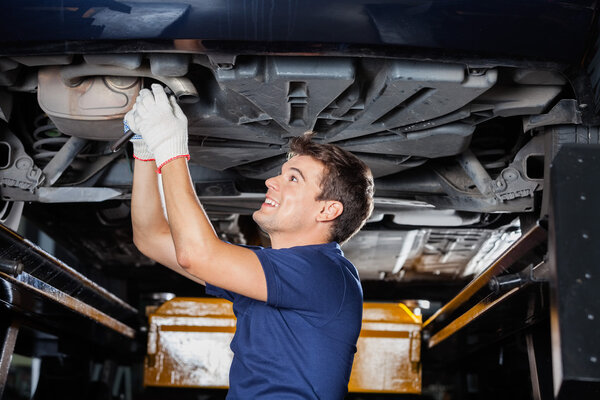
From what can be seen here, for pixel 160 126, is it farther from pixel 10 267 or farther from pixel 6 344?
pixel 6 344

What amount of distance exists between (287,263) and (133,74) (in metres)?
0.74

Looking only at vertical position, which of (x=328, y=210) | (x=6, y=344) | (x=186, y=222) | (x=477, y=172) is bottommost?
(x=6, y=344)

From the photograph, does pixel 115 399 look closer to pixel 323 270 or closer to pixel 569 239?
pixel 323 270

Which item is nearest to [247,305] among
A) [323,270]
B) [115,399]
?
[323,270]

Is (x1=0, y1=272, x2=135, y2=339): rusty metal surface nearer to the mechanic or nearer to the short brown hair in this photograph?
the mechanic

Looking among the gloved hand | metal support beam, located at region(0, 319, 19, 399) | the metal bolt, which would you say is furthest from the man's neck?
metal support beam, located at region(0, 319, 19, 399)

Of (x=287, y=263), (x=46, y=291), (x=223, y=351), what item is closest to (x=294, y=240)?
(x=287, y=263)

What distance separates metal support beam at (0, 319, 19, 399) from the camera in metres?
2.43

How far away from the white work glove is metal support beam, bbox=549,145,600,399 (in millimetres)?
896

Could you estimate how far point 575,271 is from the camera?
54.1 inches

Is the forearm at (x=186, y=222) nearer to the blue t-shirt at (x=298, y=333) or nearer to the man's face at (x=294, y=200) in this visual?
the blue t-shirt at (x=298, y=333)

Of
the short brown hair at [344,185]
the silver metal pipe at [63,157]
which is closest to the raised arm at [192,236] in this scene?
the short brown hair at [344,185]

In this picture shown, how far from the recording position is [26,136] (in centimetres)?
270

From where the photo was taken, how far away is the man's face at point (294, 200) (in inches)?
71.4
